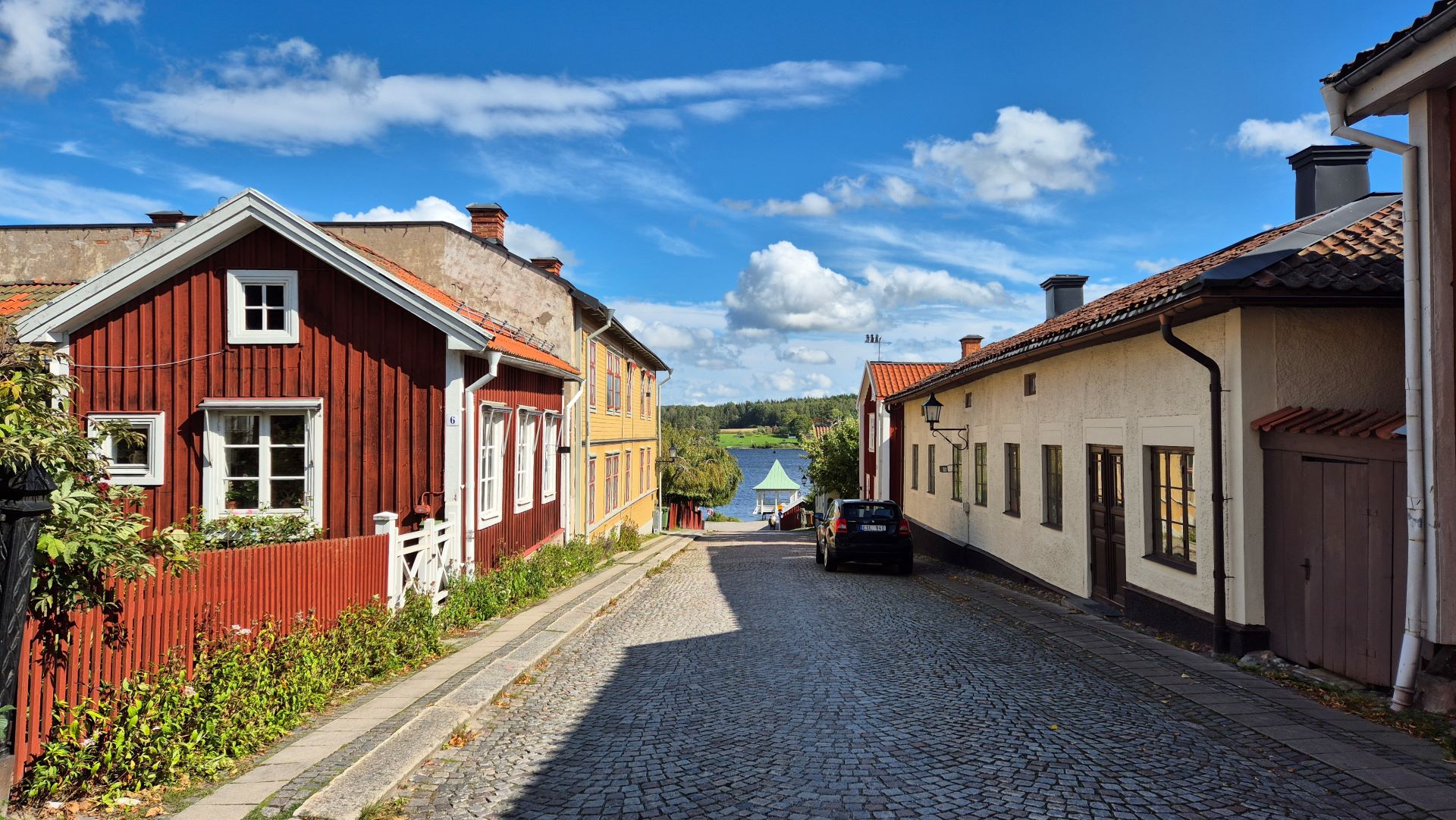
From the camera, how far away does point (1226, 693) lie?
279 inches

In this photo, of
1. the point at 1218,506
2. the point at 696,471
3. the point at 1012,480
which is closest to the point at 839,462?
the point at 696,471

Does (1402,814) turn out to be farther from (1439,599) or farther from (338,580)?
(338,580)

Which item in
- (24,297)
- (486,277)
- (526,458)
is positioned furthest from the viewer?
(486,277)

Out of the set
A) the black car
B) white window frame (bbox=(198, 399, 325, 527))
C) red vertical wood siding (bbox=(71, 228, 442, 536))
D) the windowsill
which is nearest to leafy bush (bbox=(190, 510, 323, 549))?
white window frame (bbox=(198, 399, 325, 527))

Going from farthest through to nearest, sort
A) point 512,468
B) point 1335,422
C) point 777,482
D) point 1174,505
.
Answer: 1. point 777,482
2. point 512,468
3. point 1174,505
4. point 1335,422

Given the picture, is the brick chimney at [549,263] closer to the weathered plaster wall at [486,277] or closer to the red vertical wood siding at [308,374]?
the weathered plaster wall at [486,277]

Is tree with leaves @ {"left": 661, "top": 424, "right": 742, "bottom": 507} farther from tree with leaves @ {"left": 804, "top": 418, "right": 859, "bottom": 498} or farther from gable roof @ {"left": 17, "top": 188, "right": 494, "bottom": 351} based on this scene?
gable roof @ {"left": 17, "top": 188, "right": 494, "bottom": 351}

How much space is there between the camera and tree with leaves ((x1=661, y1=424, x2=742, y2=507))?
5050 cm

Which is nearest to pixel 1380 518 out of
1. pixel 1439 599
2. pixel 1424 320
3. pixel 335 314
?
pixel 1439 599

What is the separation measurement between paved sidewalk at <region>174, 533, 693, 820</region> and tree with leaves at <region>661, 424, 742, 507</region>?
1494 inches

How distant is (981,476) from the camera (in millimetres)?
18188

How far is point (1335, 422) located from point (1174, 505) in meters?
2.71

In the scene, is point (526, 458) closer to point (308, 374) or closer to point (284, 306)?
point (308, 374)

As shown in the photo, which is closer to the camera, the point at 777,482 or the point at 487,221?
the point at 487,221
